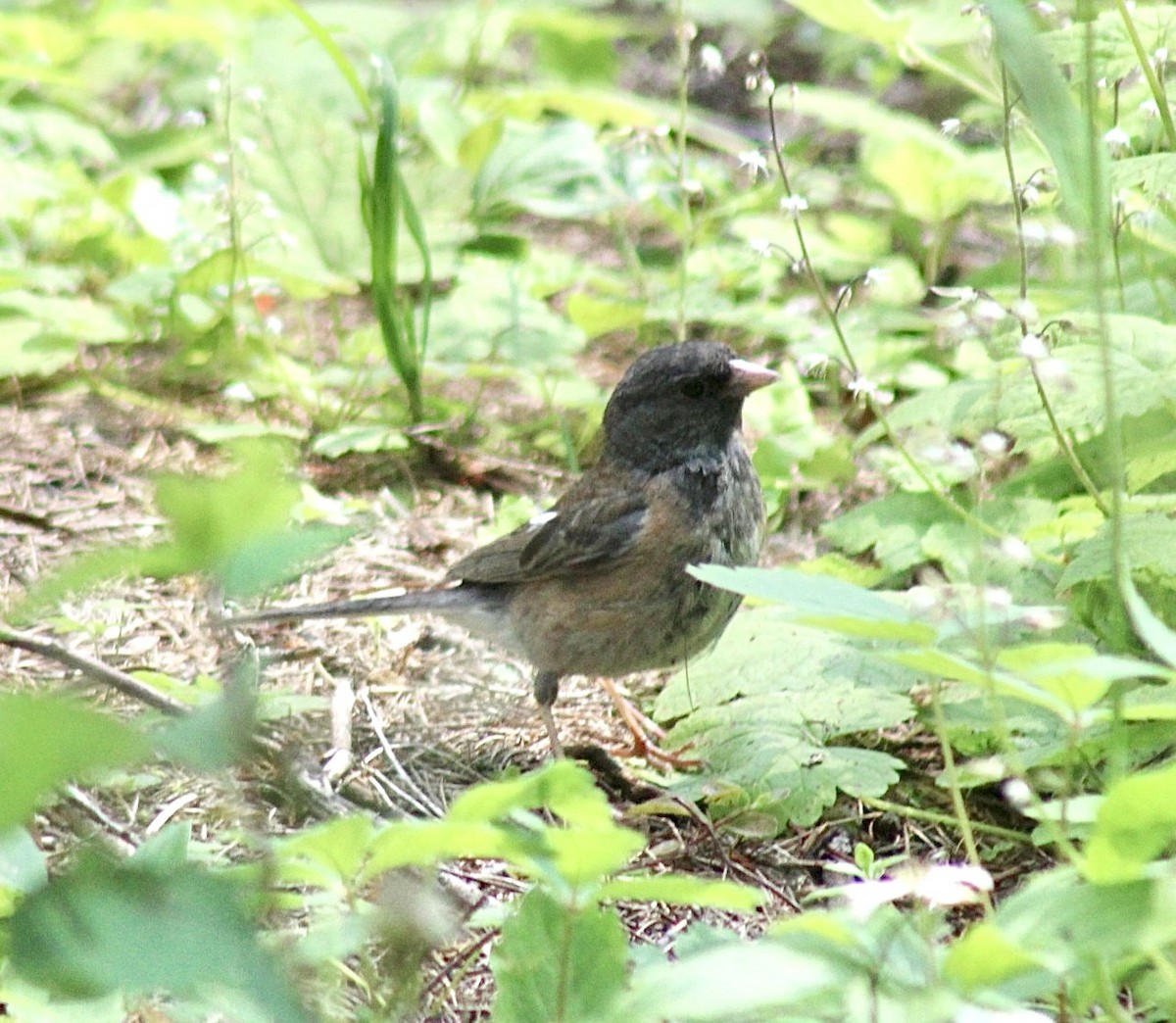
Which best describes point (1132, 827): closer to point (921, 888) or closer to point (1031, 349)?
point (921, 888)

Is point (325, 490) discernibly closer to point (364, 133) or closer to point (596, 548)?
point (596, 548)

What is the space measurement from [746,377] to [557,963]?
2146 millimetres

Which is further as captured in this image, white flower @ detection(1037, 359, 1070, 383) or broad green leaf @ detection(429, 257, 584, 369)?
broad green leaf @ detection(429, 257, 584, 369)

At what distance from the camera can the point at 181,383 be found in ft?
17.1

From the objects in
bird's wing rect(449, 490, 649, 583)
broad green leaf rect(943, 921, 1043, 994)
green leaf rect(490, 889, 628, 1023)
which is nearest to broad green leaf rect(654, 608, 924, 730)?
bird's wing rect(449, 490, 649, 583)

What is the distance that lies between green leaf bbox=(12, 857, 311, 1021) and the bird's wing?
2255 mm

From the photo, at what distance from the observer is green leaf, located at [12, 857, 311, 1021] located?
1484 mm

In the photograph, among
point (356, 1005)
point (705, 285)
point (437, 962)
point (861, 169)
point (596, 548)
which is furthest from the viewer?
point (861, 169)

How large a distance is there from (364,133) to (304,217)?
1433mm

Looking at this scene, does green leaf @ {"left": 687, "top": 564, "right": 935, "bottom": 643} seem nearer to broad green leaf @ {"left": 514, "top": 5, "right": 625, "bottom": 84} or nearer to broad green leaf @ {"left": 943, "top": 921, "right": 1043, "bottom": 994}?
broad green leaf @ {"left": 943, "top": 921, "right": 1043, "bottom": 994}

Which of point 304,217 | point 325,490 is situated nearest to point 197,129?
point 304,217

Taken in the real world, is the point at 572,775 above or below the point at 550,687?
above

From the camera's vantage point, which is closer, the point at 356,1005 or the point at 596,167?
the point at 356,1005

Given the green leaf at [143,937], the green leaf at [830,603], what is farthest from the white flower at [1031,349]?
the green leaf at [143,937]
